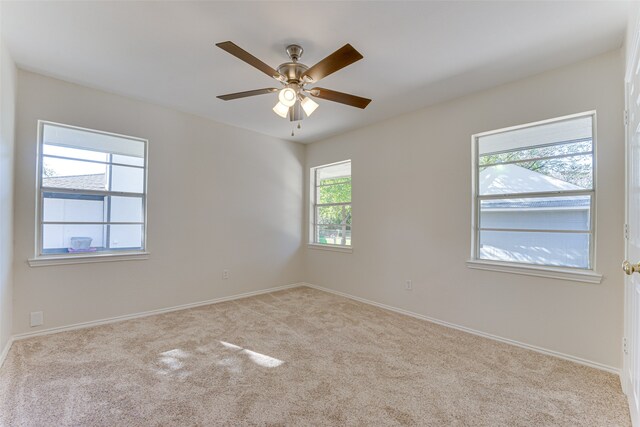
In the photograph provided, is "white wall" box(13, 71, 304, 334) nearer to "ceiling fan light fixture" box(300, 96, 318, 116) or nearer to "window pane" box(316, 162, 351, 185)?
"window pane" box(316, 162, 351, 185)

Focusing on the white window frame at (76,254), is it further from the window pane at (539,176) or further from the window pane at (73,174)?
the window pane at (539,176)

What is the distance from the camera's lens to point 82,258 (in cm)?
311

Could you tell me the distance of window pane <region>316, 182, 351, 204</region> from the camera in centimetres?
468

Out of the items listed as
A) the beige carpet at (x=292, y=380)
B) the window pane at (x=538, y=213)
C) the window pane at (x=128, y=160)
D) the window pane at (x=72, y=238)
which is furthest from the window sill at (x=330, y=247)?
the window pane at (x=72, y=238)

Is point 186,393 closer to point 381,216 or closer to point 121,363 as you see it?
point 121,363

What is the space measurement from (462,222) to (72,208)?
13.9ft

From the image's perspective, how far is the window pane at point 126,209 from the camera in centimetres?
339

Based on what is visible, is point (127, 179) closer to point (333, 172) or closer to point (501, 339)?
point (333, 172)

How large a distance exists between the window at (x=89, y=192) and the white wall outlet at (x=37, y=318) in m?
0.56

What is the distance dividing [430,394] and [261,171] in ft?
12.2

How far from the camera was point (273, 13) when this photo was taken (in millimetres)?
1963

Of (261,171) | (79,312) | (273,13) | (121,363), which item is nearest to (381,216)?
(261,171)

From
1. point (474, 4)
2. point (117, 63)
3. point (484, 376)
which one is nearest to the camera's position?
point (474, 4)

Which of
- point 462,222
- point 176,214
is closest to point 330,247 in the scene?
point 462,222
